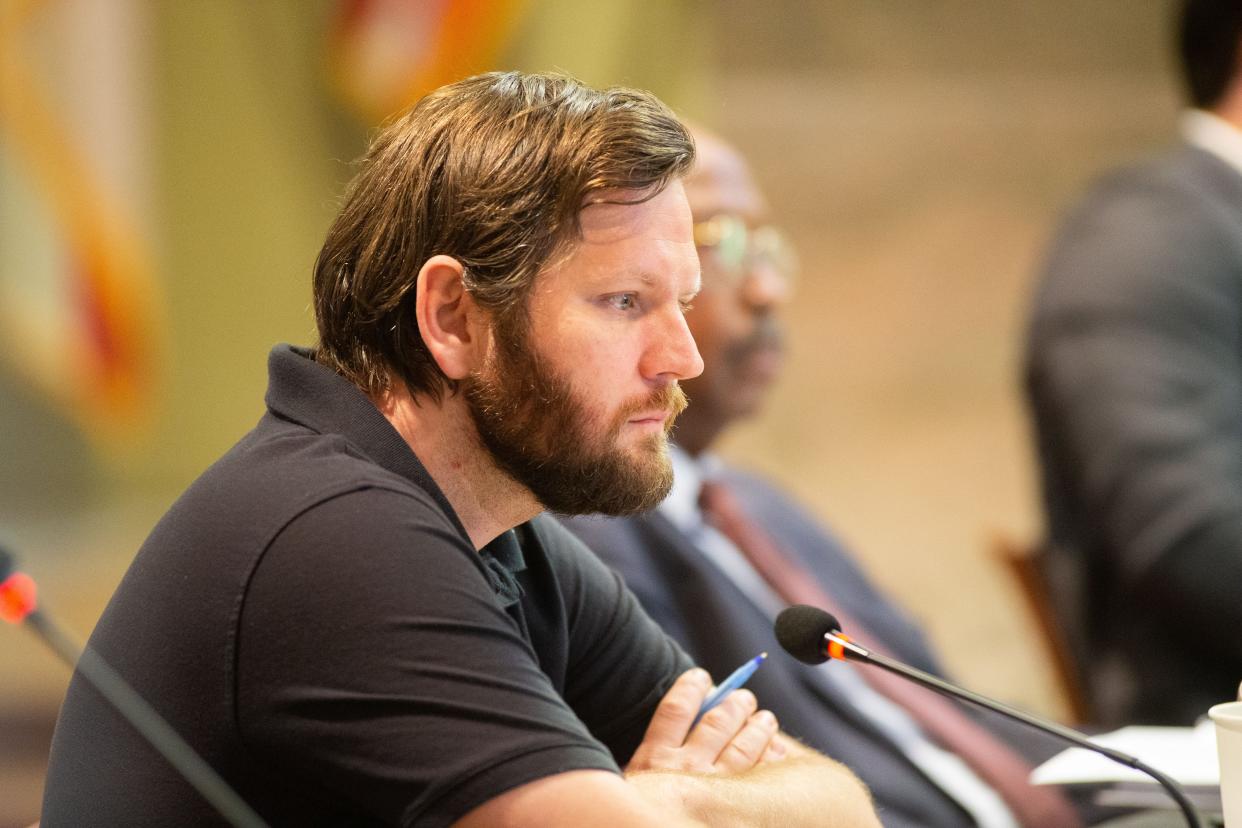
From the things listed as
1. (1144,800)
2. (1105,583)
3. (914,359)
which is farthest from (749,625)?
(914,359)

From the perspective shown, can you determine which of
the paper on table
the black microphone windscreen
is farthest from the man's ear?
the paper on table

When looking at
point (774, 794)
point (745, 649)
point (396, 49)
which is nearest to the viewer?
point (774, 794)

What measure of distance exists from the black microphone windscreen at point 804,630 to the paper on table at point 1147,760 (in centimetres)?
43

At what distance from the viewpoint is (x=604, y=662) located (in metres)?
1.58

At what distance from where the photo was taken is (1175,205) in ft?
9.54

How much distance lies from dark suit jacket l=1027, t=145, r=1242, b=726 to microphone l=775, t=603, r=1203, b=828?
1.37m

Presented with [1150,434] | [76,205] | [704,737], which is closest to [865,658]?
[704,737]

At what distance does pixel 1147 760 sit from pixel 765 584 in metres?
0.82

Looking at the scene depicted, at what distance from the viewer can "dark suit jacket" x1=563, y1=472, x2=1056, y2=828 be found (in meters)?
2.16

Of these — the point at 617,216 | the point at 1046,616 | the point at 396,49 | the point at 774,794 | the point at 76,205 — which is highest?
the point at 76,205

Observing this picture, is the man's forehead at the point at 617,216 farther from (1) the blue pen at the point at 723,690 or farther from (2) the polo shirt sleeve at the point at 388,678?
(1) the blue pen at the point at 723,690

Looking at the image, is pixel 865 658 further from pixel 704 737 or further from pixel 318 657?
pixel 318 657

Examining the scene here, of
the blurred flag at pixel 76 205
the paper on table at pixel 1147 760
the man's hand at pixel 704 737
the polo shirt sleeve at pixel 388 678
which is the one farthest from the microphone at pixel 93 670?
the blurred flag at pixel 76 205

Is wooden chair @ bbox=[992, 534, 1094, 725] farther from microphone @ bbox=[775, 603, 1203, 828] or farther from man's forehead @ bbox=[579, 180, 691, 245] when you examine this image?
man's forehead @ bbox=[579, 180, 691, 245]
